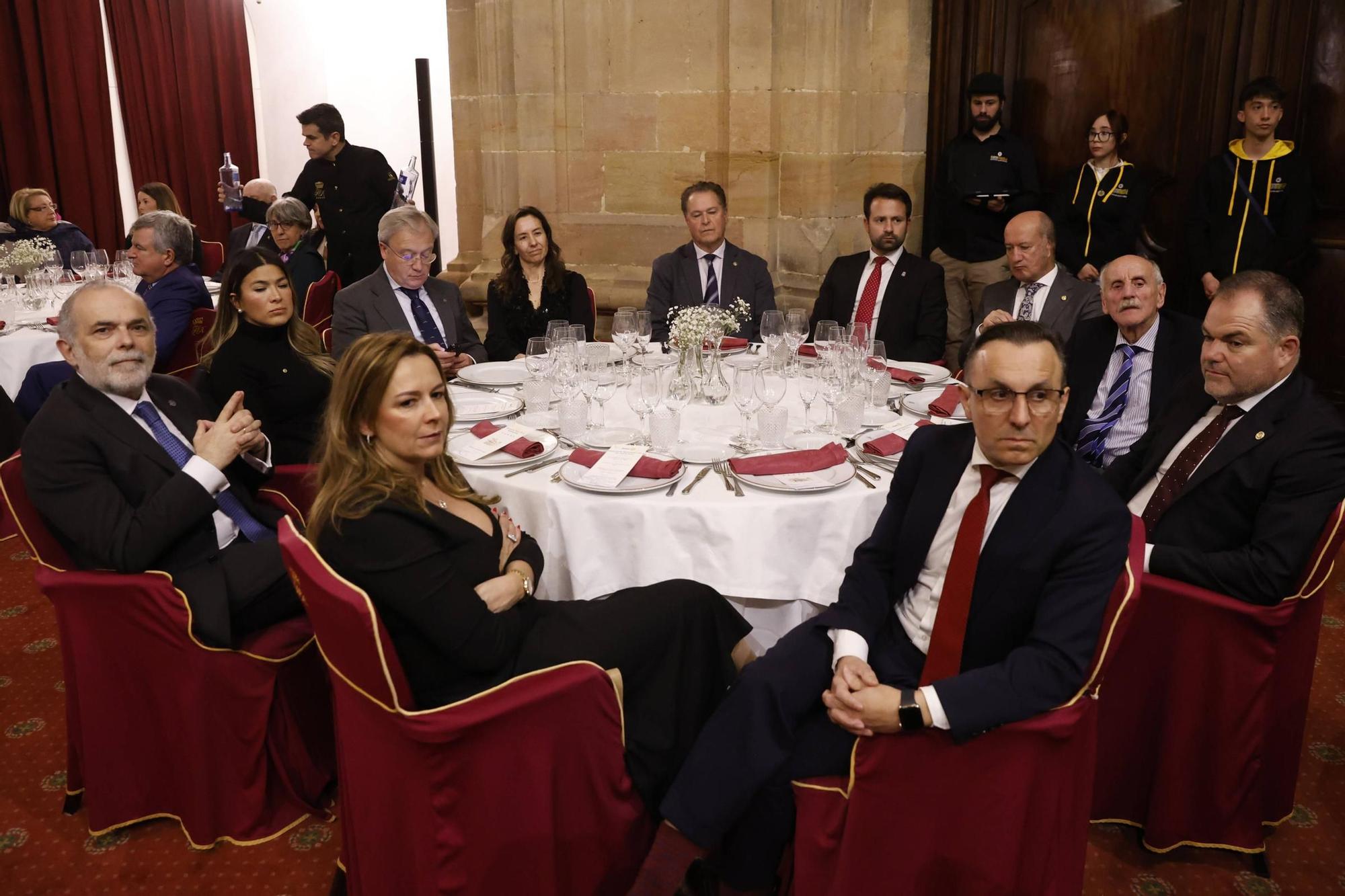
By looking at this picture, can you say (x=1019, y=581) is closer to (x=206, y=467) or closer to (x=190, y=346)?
(x=206, y=467)

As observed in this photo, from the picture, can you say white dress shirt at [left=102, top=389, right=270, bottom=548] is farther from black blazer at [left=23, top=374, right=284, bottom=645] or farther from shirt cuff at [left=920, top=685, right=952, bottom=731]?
shirt cuff at [left=920, top=685, right=952, bottom=731]

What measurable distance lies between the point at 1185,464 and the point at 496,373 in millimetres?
2284

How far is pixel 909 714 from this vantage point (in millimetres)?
1765

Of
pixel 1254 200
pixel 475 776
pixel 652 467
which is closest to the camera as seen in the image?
pixel 475 776

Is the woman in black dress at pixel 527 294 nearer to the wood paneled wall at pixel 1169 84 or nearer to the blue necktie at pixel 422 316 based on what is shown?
the blue necktie at pixel 422 316

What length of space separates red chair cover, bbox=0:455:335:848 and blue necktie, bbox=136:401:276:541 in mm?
317

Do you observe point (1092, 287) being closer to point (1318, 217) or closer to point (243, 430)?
point (1318, 217)

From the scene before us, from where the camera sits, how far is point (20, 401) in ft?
15.2

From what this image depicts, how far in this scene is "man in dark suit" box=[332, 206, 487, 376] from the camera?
13.3ft

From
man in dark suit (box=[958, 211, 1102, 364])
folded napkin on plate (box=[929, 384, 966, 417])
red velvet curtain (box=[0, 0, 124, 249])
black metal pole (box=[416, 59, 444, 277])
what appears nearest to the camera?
folded napkin on plate (box=[929, 384, 966, 417])

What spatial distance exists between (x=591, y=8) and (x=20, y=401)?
3.59 m

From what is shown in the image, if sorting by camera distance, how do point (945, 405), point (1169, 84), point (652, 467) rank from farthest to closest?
point (1169, 84)
point (945, 405)
point (652, 467)

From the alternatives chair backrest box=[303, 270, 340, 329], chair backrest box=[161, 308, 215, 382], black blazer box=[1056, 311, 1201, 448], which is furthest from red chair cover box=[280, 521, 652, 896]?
chair backrest box=[303, 270, 340, 329]

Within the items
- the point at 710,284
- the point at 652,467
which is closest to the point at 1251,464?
the point at 652,467
